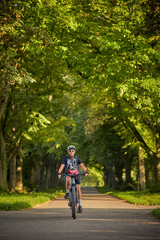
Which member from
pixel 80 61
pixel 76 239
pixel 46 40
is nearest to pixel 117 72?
pixel 80 61

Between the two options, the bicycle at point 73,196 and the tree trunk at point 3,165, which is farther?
the tree trunk at point 3,165

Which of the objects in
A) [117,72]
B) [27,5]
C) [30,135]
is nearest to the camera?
[27,5]

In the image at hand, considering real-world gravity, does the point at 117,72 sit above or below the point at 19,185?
Result: above

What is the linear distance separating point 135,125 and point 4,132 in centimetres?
882

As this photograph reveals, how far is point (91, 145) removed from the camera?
43.7 metres

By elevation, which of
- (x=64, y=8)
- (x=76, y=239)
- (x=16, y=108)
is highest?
(x=64, y=8)

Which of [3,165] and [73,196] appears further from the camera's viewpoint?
[3,165]

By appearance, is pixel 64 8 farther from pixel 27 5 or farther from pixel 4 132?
pixel 4 132

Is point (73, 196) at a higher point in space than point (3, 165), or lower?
lower

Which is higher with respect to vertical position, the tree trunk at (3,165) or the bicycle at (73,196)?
the tree trunk at (3,165)

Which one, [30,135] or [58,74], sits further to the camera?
[30,135]

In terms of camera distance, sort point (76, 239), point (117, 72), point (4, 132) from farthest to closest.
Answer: point (4, 132)
point (117, 72)
point (76, 239)

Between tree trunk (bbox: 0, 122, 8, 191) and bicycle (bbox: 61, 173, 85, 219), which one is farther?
tree trunk (bbox: 0, 122, 8, 191)

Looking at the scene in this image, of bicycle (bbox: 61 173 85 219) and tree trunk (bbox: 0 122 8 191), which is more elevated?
tree trunk (bbox: 0 122 8 191)
